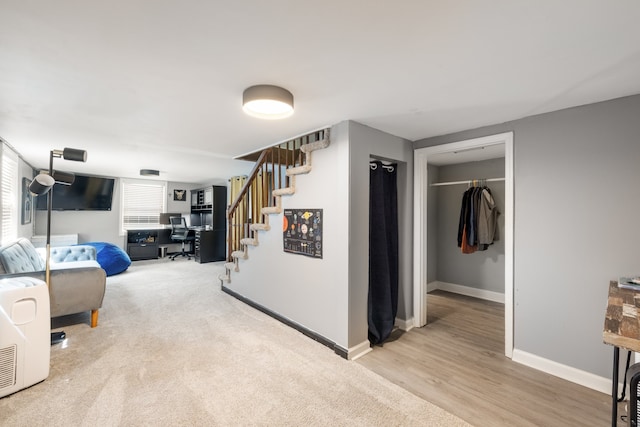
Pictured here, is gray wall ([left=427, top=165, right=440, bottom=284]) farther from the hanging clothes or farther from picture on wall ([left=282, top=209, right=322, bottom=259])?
picture on wall ([left=282, top=209, right=322, bottom=259])

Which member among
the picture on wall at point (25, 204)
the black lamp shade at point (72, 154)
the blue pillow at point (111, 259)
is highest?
the black lamp shade at point (72, 154)

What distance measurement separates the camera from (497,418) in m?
1.76

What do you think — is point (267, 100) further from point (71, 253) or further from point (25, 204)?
point (25, 204)

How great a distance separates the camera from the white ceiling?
1.20 metres

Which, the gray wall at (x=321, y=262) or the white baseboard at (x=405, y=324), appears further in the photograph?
the white baseboard at (x=405, y=324)

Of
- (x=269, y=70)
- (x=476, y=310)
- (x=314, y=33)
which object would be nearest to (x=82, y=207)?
(x=269, y=70)

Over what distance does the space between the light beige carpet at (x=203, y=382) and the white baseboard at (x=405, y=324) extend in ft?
3.34

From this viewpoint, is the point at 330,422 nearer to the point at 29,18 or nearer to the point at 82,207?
the point at 29,18

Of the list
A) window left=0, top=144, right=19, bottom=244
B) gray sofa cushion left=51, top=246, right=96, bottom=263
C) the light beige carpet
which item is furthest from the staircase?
window left=0, top=144, right=19, bottom=244

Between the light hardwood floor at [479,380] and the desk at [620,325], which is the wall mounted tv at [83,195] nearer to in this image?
the light hardwood floor at [479,380]

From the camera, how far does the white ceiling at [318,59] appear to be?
120 centimetres

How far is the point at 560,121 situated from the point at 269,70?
2.37m

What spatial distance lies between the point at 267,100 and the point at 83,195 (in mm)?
6919

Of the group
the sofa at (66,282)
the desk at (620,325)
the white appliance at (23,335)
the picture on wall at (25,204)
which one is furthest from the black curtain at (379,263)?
the picture on wall at (25,204)
